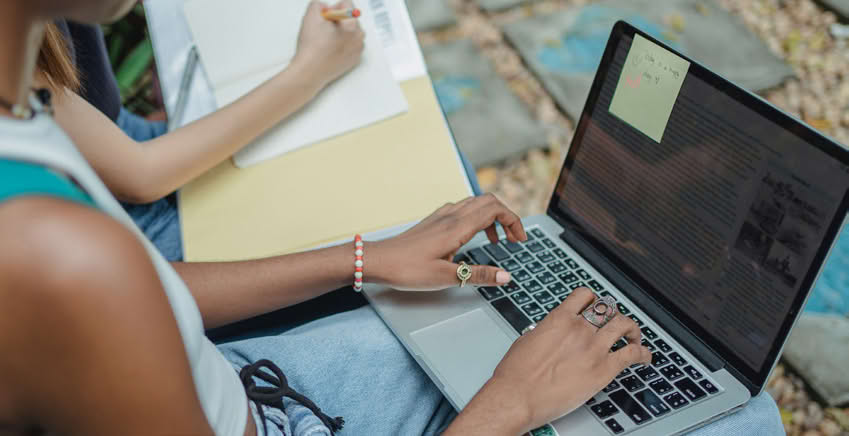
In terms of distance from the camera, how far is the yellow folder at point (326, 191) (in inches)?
49.3

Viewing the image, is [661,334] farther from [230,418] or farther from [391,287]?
[230,418]

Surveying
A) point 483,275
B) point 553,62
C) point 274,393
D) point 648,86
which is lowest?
point 553,62

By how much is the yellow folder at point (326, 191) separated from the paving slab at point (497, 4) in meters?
1.62

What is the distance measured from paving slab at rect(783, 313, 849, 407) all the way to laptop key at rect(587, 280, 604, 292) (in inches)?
39.6

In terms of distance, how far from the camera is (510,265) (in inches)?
44.9

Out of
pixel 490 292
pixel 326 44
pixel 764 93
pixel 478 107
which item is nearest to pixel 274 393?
pixel 490 292

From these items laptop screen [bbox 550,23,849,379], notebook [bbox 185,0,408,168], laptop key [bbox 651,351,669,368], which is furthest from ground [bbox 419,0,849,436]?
laptop key [bbox 651,351,669,368]

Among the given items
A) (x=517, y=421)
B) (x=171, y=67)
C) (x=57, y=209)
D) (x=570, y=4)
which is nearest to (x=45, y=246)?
(x=57, y=209)

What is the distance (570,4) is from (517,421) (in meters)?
2.37

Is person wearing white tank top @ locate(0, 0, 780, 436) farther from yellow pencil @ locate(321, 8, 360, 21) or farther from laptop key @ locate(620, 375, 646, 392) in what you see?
yellow pencil @ locate(321, 8, 360, 21)

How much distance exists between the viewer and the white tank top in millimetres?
547

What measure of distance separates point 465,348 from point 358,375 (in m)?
0.16

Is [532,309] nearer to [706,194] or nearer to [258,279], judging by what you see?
[706,194]

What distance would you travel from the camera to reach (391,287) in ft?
3.59
